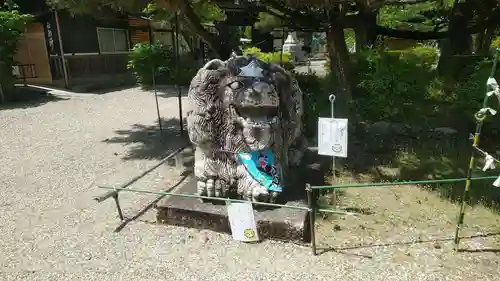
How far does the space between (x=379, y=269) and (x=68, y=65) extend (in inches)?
563

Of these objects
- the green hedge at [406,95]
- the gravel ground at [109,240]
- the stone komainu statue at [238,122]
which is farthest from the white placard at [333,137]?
the green hedge at [406,95]

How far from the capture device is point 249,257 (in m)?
3.15

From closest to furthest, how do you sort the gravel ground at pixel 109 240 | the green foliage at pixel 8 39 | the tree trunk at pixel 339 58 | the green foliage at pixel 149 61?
the gravel ground at pixel 109 240 < the tree trunk at pixel 339 58 < the green foliage at pixel 8 39 < the green foliage at pixel 149 61

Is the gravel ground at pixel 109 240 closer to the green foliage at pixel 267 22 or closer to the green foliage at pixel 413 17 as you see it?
the green foliage at pixel 267 22

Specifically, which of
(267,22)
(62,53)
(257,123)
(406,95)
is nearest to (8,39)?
(62,53)

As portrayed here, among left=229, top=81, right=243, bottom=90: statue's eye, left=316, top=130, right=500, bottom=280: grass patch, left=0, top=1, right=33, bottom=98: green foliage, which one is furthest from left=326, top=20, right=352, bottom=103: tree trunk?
left=0, top=1, right=33, bottom=98: green foliage

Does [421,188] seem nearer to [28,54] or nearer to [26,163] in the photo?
[26,163]

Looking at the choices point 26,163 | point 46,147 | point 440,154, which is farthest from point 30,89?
point 440,154

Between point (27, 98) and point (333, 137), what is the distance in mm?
11505

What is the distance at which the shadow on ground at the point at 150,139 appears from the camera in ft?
20.6

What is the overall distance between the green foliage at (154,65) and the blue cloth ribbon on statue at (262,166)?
35.4ft

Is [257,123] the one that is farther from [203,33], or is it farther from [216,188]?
[203,33]

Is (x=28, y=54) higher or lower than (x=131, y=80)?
higher

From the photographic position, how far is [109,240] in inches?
139
